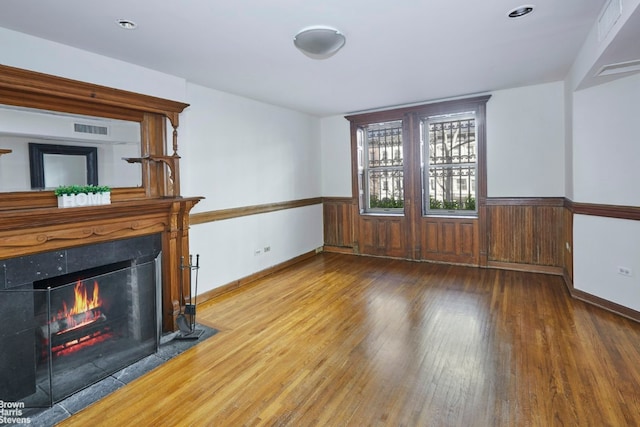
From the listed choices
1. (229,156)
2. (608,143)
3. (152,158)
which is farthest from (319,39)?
(608,143)

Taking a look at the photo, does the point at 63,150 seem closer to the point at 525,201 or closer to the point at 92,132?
the point at 92,132

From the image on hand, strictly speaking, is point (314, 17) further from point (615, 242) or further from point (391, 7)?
point (615, 242)

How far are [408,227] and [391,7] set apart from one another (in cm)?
391

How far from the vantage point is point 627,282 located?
335 centimetres

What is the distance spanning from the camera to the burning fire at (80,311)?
2424mm

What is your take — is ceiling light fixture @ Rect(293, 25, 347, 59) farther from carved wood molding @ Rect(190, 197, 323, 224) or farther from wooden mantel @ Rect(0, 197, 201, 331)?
carved wood molding @ Rect(190, 197, 323, 224)

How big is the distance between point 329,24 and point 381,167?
3764mm

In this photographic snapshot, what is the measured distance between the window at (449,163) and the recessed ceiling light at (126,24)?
170 inches

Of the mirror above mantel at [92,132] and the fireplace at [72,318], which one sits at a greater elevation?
the mirror above mantel at [92,132]

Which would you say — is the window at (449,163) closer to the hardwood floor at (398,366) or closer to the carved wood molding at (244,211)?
the hardwood floor at (398,366)

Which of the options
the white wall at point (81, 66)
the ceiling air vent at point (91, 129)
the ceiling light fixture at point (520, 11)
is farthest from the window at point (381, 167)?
the ceiling air vent at point (91, 129)

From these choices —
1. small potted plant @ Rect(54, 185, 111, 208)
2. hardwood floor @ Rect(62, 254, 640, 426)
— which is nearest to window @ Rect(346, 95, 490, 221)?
hardwood floor @ Rect(62, 254, 640, 426)

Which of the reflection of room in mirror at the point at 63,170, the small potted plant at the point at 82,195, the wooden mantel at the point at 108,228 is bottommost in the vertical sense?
the wooden mantel at the point at 108,228

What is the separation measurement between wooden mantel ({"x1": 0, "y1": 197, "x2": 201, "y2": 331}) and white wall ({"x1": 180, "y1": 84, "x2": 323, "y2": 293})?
0.50m
